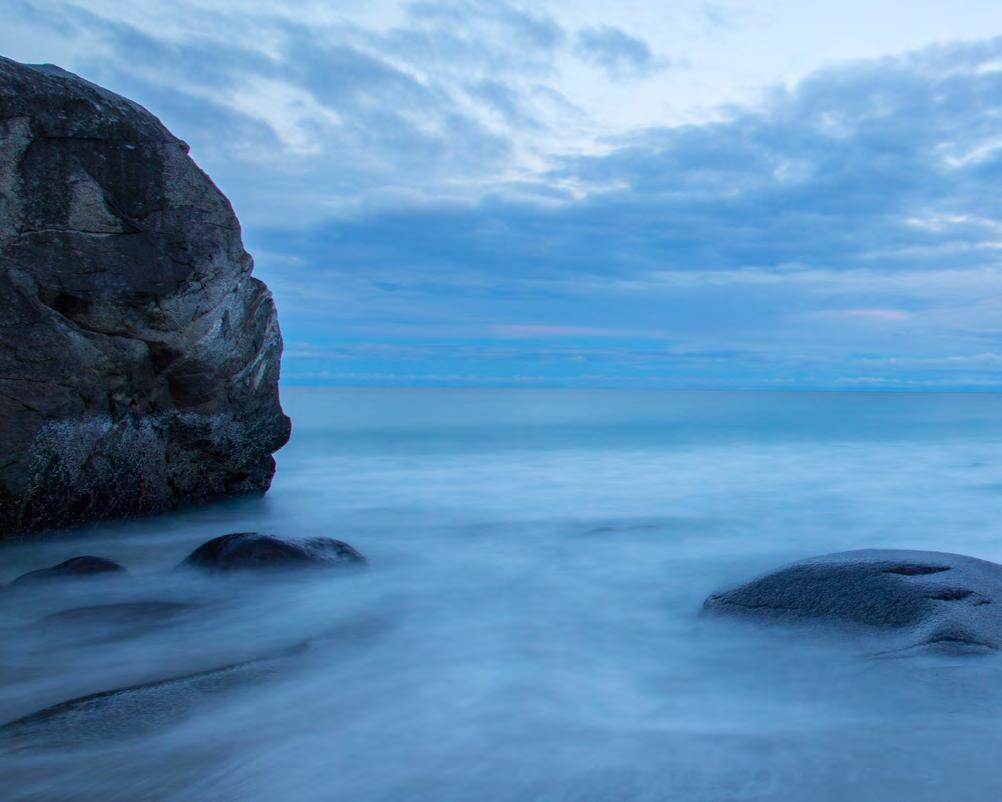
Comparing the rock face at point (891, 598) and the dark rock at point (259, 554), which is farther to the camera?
the dark rock at point (259, 554)

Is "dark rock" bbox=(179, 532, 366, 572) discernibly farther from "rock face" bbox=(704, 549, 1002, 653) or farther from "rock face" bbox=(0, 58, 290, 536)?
"rock face" bbox=(704, 549, 1002, 653)

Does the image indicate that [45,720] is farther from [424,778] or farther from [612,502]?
[612,502]

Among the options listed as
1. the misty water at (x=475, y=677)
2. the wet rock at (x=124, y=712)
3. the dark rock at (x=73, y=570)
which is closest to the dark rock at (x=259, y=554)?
the misty water at (x=475, y=677)

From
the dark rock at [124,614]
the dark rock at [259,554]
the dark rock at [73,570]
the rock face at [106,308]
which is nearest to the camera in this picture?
the dark rock at [124,614]

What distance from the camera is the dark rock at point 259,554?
6.57 meters

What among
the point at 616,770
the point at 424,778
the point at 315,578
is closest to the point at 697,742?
the point at 616,770

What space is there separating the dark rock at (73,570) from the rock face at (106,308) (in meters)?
1.18

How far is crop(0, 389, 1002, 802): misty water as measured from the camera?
331 cm

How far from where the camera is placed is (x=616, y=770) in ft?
11.0

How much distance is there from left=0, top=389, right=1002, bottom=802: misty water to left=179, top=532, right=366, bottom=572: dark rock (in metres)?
0.19

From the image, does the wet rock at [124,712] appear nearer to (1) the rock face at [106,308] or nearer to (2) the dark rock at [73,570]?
(2) the dark rock at [73,570]

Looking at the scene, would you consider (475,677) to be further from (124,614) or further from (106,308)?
(106,308)

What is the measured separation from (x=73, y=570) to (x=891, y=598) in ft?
18.4

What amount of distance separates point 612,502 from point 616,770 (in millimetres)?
8466
